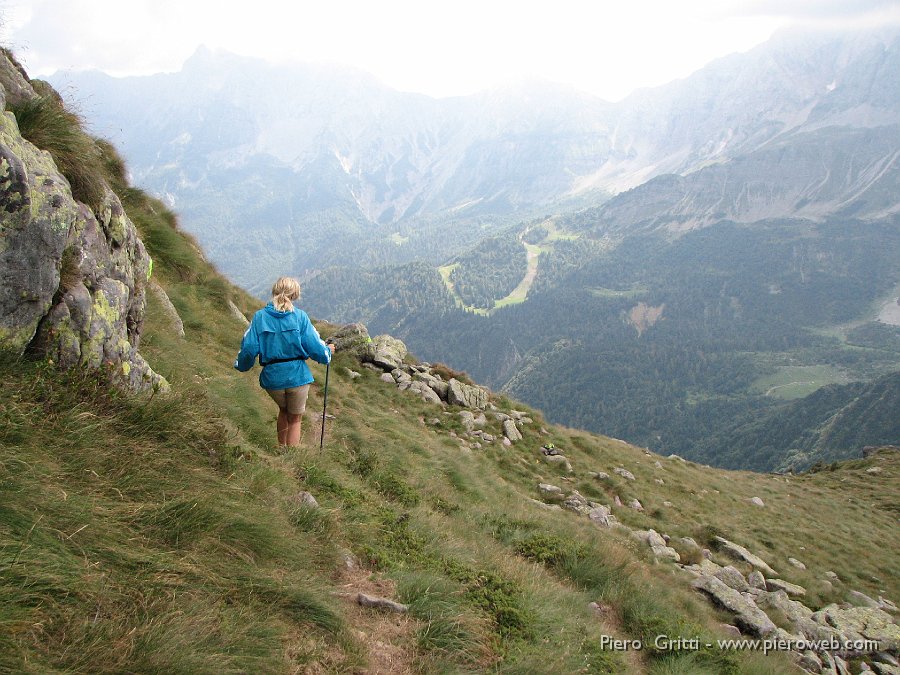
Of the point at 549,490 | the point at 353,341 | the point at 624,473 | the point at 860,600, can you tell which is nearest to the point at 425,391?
the point at 353,341

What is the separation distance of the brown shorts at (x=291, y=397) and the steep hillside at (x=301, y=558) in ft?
2.14

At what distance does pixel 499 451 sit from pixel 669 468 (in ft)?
37.4

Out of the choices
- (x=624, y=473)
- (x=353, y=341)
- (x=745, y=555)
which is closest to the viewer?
(x=745, y=555)

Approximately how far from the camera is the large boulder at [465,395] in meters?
19.3

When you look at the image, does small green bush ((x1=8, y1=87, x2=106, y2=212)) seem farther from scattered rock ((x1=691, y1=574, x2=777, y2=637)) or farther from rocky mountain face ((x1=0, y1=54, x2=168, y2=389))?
scattered rock ((x1=691, y1=574, x2=777, y2=637))

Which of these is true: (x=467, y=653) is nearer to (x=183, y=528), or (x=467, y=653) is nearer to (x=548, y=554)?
(x=183, y=528)

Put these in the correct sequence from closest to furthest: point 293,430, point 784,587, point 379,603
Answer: point 379,603 < point 293,430 < point 784,587

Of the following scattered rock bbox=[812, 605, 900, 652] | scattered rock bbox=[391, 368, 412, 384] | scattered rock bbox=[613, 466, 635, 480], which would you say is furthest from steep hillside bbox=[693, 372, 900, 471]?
scattered rock bbox=[391, 368, 412, 384]

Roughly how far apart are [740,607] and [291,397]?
367 inches

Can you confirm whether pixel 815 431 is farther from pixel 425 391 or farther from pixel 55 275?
pixel 55 275

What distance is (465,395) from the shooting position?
19672mm

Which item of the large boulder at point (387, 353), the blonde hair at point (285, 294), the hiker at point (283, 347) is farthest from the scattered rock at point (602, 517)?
the large boulder at point (387, 353)

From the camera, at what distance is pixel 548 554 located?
7539mm

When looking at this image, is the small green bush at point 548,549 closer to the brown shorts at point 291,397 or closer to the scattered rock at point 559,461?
the brown shorts at point 291,397
